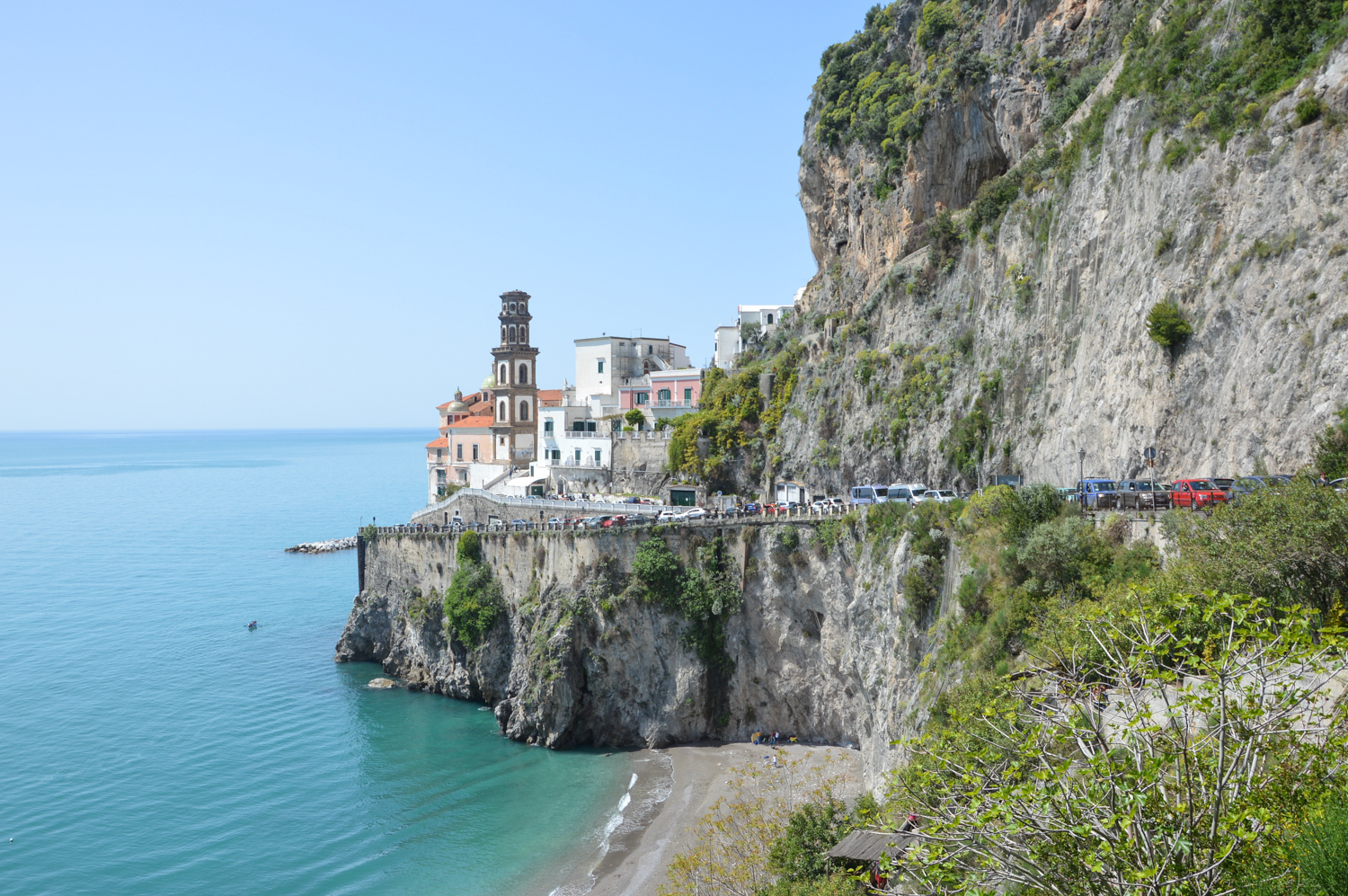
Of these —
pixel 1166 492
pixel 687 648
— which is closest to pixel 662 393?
pixel 687 648

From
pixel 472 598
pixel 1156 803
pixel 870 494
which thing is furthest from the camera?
pixel 472 598

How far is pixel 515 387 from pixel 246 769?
35.4m

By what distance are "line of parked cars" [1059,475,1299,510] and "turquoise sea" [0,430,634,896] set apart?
66.7 ft

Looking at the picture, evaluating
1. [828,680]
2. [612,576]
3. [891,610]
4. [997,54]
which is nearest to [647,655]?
[612,576]

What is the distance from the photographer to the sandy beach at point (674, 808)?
94.8 feet

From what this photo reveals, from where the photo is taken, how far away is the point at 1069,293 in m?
31.3

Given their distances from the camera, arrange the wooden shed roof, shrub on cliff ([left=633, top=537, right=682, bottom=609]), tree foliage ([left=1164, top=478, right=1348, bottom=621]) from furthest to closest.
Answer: shrub on cliff ([left=633, top=537, right=682, bottom=609]) < the wooden shed roof < tree foliage ([left=1164, top=478, right=1348, bottom=621])

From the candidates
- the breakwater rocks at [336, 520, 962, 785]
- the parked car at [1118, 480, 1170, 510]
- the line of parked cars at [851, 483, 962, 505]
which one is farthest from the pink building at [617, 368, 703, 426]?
the parked car at [1118, 480, 1170, 510]

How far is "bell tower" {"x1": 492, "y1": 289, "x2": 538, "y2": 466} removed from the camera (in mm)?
68062

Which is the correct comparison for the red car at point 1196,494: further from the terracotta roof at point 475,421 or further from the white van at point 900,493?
the terracotta roof at point 475,421

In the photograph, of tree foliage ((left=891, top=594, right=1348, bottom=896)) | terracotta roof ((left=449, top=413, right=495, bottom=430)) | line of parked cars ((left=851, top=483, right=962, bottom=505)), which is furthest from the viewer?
terracotta roof ((left=449, top=413, right=495, bottom=430))

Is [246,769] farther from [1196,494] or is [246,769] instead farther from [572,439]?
[1196,494]

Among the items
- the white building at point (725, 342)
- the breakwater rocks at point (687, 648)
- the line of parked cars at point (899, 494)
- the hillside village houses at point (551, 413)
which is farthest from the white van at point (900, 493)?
the white building at point (725, 342)

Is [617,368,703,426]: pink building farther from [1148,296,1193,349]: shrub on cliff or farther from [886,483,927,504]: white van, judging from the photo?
[1148,296,1193,349]: shrub on cliff
